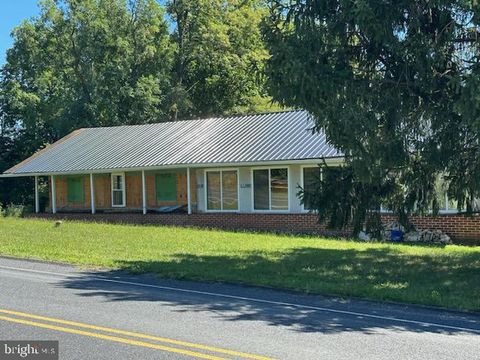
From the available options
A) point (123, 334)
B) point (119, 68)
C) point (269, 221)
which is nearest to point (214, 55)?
point (119, 68)

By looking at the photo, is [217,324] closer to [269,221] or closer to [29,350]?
[29,350]

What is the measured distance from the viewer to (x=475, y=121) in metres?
8.96

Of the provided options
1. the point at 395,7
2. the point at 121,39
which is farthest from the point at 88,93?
the point at 395,7

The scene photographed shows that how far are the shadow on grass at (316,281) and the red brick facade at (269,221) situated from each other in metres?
4.76

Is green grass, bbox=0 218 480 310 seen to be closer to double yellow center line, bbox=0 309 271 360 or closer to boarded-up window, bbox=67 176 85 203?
double yellow center line, bbox=0 309 271 360

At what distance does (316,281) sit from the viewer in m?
10.9

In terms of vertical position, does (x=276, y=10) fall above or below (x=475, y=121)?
above

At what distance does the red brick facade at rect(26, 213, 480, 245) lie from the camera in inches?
747

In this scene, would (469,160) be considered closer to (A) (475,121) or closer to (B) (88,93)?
(A) (475,121)

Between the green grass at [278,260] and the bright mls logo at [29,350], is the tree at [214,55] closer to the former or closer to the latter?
the green grass at [278,260]

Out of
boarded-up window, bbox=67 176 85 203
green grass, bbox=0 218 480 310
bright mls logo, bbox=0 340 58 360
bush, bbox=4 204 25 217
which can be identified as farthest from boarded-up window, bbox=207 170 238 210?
bright mls logo, bbox=0 340 58 360

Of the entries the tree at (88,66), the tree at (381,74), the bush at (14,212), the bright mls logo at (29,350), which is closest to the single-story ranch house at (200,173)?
the bush at (14,212)

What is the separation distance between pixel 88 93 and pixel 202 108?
8.42m

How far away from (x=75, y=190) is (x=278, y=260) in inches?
752
